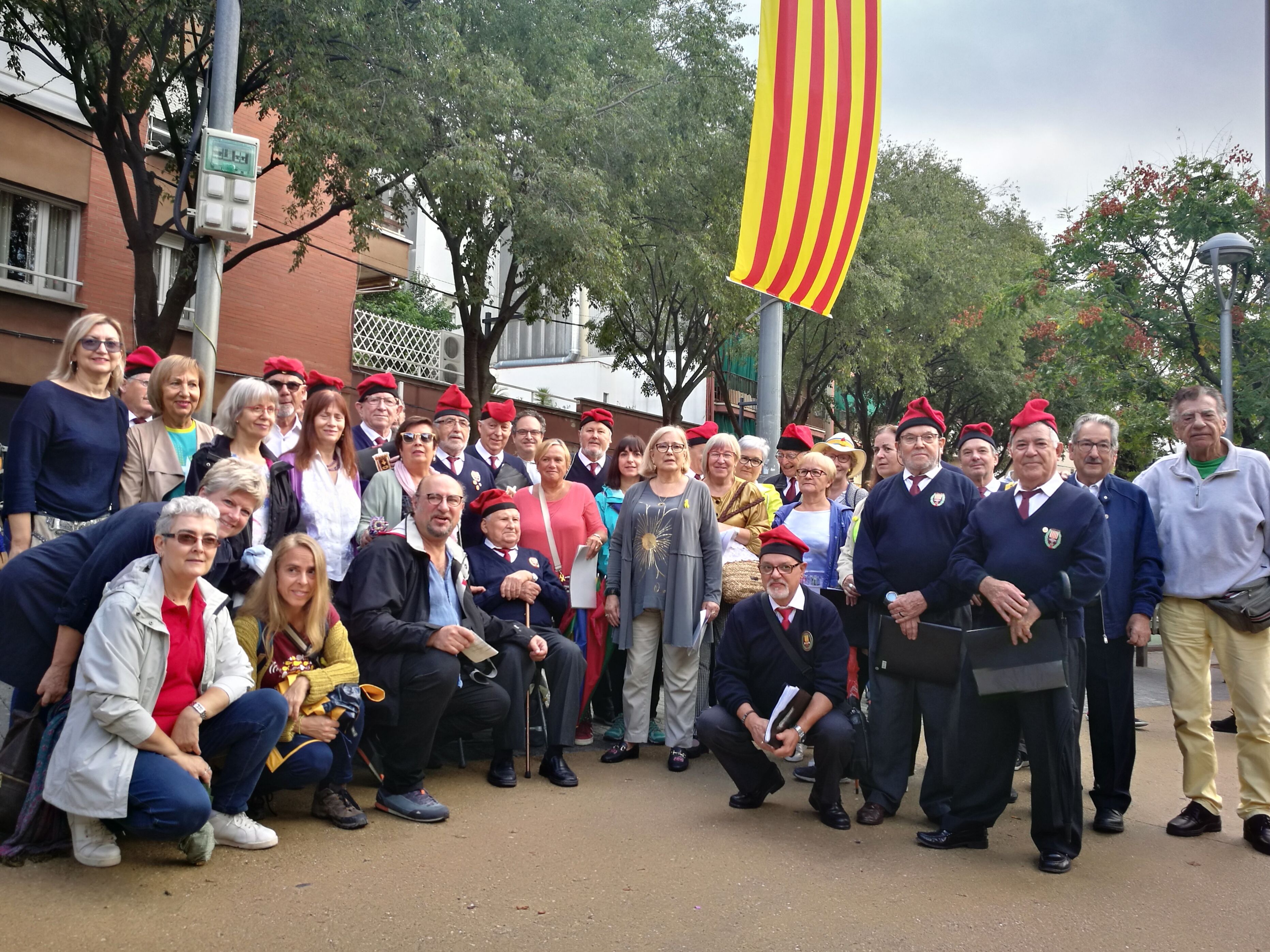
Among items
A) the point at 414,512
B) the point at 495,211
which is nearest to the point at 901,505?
the point at 414,512

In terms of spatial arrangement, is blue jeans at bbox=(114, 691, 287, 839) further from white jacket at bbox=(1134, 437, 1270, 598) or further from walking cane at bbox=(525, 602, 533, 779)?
white jacket at bbox=(1134, 437, 1270, 598)

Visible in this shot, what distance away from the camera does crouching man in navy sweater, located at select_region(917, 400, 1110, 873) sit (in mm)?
4895

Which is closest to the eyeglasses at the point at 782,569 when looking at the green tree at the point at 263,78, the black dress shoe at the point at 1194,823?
the black dress shoe at the point at 1194,823

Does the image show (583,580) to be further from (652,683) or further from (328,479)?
(328,479)

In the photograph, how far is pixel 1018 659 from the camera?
16.3 ft

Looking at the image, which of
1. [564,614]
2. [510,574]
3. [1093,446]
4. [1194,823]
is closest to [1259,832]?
[1194,823]

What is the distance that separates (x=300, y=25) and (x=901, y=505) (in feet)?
31.5

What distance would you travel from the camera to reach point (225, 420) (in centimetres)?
546

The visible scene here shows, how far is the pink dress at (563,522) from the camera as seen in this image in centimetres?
695

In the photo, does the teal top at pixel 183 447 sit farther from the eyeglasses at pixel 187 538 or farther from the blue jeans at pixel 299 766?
the blue jeans at pixel 299 766

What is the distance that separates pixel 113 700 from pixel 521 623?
262 centimetres

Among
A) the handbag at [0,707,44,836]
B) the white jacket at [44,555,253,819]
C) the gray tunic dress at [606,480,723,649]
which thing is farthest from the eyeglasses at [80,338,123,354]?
the gray tunic dress at [606,480,723,649]

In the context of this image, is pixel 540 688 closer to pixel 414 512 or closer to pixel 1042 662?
pixel 414 512

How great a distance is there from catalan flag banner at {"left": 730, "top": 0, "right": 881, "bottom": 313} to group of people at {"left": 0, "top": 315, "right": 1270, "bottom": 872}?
10.9 feet
